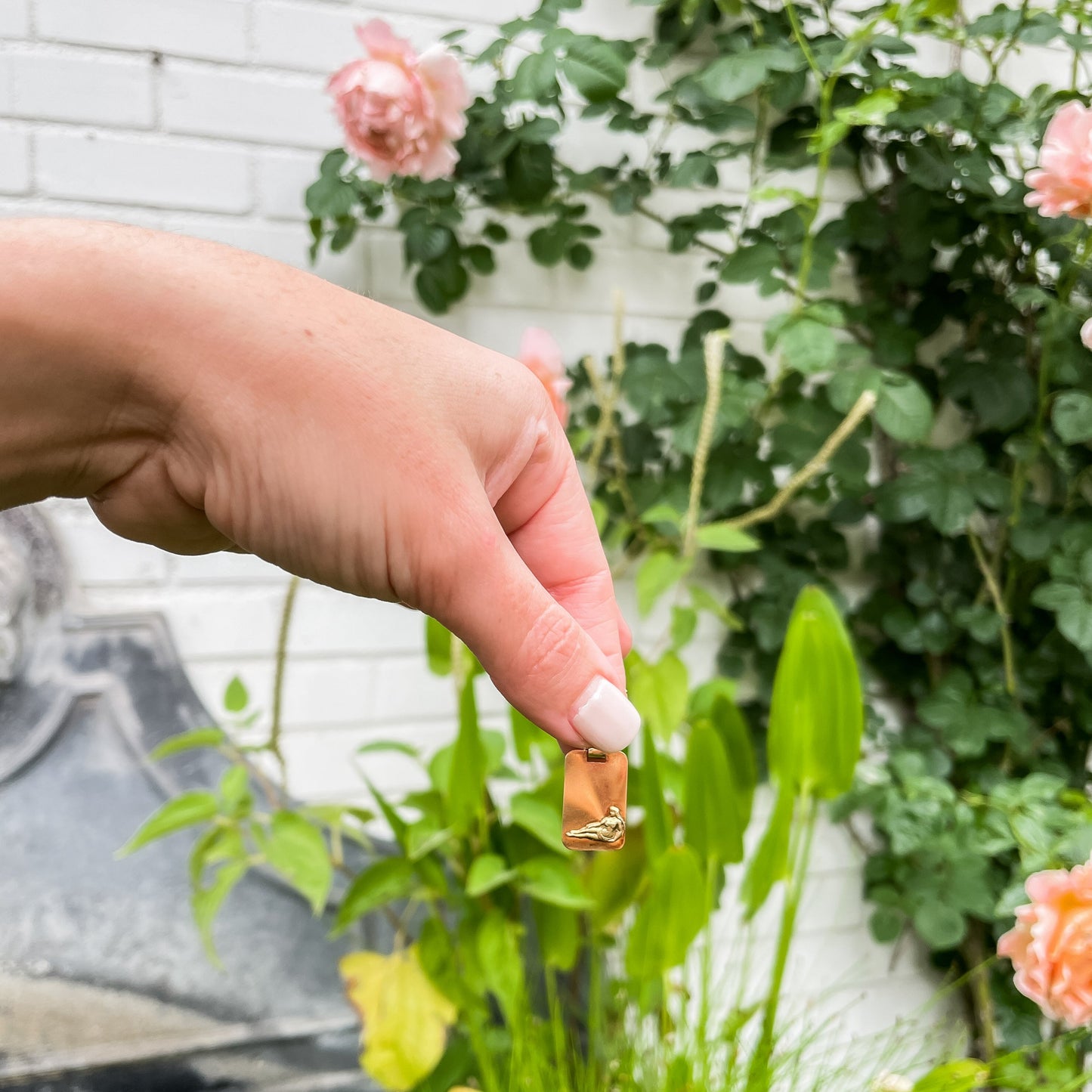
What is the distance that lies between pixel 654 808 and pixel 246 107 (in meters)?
0.90

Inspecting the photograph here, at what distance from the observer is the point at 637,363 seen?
111 cm

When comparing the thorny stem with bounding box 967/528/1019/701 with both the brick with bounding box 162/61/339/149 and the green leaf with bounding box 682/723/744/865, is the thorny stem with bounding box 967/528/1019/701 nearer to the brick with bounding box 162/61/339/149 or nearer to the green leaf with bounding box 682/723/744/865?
the green leaf with bounding box 682/723/744/865

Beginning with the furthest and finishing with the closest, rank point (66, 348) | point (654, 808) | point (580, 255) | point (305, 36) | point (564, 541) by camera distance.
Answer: point (580, 255) < point (305, 36) < point (654, 808) < point (564, 541) < point (66, 348)

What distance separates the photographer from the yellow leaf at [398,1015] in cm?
85

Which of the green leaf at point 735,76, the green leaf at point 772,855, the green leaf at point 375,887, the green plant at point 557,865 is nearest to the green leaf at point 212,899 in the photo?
the green plant at point 557,865

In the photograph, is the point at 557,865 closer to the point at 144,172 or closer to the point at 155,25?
the point at 144,172

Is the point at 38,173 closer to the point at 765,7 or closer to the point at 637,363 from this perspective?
the point at 637,363

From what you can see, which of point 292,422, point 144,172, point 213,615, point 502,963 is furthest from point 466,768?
point 144,172

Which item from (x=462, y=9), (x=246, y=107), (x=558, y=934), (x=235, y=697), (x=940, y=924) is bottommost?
(x=940, y=924)

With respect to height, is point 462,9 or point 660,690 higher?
point 462,9

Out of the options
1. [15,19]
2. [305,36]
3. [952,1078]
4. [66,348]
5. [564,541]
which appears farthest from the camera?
[305,36]

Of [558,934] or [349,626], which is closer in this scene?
[558,934]

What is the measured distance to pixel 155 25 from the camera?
0.99 meters

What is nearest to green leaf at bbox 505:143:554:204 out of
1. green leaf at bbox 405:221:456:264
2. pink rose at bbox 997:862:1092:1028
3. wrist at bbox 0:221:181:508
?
green leaf at bbox 405:221:456:264
